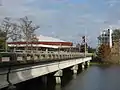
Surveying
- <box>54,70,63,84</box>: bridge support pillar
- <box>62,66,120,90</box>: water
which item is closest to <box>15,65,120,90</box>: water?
<box>62,66,120,90</box>: water

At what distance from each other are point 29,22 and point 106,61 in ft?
197

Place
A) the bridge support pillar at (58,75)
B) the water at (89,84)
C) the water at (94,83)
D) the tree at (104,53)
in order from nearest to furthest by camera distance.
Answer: the water at (89,84)
the water at (94,83)
the bridge support pillar at (58,75)
the tree at (104,53)

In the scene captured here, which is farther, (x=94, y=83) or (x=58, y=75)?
(x=94, y=83)

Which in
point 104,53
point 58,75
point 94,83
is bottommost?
point 94,83

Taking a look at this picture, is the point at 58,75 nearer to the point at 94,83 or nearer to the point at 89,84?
the point at 89,84


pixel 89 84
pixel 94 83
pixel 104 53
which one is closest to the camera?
pixel 89 84

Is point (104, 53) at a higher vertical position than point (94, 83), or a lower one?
higher

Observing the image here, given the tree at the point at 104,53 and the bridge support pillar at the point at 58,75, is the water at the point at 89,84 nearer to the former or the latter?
the bridge support pillar at the point at 58,75

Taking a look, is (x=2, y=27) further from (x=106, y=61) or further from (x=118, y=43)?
(x=118, y=43)

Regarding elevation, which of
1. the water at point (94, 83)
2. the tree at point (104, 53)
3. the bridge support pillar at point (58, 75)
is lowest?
the water at point (94, 83)

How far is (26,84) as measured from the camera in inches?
1711

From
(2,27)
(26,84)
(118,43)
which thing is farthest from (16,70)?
(118,43)

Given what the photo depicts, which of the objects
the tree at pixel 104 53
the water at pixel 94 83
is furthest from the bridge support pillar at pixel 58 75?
the tree at pixel 104 53

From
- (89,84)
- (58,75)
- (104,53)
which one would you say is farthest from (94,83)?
(104,53)
